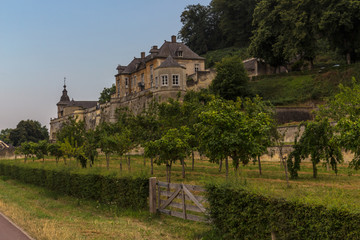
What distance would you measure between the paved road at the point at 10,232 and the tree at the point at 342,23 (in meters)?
41.5

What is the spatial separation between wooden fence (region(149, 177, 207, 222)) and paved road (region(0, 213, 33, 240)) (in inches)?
168

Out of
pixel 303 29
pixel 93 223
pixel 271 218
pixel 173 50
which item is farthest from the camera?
pixel 173 50

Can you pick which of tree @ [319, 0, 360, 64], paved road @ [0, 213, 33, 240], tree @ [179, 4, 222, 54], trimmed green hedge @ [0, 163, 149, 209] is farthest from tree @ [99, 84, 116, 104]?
paved road @ [0, 213, 33, 240]

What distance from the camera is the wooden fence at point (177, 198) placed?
11523mm

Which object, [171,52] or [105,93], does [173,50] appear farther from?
[105,93]

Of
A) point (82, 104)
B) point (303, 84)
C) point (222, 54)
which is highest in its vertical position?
point (222, 54)

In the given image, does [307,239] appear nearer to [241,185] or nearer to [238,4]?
[241,185]

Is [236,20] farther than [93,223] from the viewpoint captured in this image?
Yes

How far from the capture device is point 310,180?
21.2 metres

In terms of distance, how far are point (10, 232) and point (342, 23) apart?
141 feet

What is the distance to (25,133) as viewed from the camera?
4326 inches

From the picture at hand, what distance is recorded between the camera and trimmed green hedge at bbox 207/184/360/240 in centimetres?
700

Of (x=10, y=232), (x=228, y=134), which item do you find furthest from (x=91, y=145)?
(x=10, y=232)

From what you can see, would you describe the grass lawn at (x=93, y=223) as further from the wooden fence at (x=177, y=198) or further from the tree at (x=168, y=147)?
the tree at (x=168, y=147)
